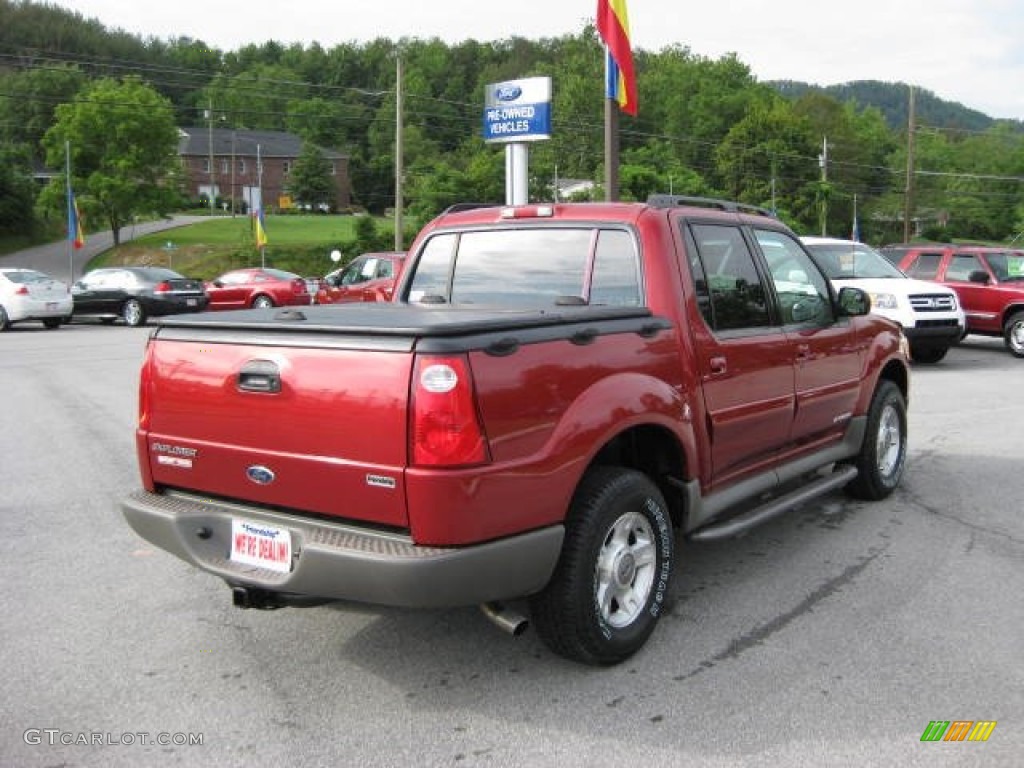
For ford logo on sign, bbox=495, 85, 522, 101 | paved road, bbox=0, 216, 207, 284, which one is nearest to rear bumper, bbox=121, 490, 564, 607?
ford logo on sign, bbox=495, 85, 522, 101

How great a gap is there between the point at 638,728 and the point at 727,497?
1.55 meters

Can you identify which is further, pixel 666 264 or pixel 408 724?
pixel 666 264

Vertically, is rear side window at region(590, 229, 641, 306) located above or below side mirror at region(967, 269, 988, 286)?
above

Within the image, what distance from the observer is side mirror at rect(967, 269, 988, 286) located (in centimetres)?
1589

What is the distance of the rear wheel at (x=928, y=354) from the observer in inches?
571

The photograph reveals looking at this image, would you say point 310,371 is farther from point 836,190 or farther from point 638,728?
point 836,190

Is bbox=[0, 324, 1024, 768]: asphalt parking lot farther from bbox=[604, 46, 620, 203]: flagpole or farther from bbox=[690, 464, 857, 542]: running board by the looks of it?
bbox=[604, 46, 620, 203]: flagpole

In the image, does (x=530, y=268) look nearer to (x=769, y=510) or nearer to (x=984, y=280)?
(x=769, y=510)

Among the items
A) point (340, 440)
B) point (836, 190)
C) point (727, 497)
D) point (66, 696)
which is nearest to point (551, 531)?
point (340, 440)

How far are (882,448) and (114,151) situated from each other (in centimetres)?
5768

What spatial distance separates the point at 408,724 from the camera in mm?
3312

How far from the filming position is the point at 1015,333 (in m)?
15.7

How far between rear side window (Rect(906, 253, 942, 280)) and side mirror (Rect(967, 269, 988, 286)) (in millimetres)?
618

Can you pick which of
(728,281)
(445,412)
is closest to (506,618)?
(445,412)
